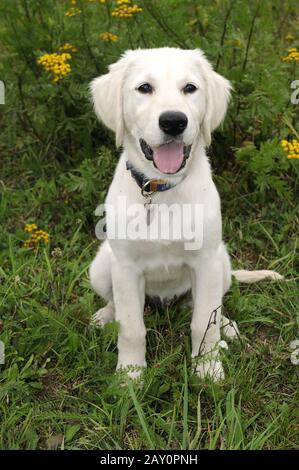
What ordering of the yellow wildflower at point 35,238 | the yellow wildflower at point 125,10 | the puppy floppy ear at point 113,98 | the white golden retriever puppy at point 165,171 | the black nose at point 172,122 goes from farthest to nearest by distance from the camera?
the yellow wildflower at point 35,238 < the yellow wildflower at point 125,10 < the puppy floppy ear at point 113,98 < the white golden retriever puppy at point 165,171 < the black nose at point 172,122

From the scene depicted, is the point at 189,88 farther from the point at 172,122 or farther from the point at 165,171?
the point at 165,171

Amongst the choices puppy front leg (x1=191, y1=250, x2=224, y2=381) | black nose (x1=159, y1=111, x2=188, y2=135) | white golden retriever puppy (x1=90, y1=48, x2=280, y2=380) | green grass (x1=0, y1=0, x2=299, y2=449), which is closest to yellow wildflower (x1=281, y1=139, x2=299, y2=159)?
green grass (x1=0, y1=0, x2=299, y2=449)

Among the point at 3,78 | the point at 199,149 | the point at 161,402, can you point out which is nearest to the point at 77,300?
the point at 161,402

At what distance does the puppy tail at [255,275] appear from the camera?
128 inches

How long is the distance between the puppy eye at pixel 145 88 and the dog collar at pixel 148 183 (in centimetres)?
33

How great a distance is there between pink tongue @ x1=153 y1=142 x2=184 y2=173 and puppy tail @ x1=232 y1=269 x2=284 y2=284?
39.6 inches

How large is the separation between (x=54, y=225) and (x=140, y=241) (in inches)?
54.4

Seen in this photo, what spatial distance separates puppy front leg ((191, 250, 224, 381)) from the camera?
2.62 meters

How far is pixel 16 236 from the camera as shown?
3.67 metres

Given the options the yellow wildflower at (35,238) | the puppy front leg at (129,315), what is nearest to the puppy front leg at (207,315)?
the puppy front leg at (129,315)

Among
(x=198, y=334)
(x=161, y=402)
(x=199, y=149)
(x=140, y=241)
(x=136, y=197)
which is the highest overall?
(x=199, y=149)

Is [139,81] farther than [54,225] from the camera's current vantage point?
No

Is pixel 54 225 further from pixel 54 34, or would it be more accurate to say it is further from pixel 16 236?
pixel 54 34

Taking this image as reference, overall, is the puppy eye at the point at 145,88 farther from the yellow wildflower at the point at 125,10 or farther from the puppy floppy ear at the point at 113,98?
the yellow wildflower at the point at 125,10
